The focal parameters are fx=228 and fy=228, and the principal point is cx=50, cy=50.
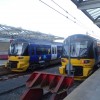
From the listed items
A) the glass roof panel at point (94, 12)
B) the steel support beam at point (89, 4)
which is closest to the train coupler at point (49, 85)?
the steel support beam at point (89, 4)

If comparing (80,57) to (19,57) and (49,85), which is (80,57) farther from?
(19,57)

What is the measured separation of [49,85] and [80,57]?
5394 millimetres

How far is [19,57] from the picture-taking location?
17.2 meters

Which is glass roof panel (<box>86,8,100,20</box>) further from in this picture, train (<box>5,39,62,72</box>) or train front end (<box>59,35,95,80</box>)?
train (<box>5,39,62,72</box>)

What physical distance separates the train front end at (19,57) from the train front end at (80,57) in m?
4.70

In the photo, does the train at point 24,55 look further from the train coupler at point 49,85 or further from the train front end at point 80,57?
the train coupler at point 49,85

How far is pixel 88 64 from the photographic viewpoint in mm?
12578

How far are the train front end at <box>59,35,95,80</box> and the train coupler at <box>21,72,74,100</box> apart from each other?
15.0 ft

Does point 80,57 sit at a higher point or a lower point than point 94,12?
lower

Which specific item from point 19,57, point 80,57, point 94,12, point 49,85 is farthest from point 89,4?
point 19,57

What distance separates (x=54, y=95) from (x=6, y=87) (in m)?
4.87

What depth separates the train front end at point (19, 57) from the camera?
17.2 meters

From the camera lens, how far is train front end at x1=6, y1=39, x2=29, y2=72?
17203 millimetres

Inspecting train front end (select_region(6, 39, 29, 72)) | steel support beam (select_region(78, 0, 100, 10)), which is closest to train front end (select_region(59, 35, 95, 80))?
steel support beam (select_region(78, 0, 100, 10))
